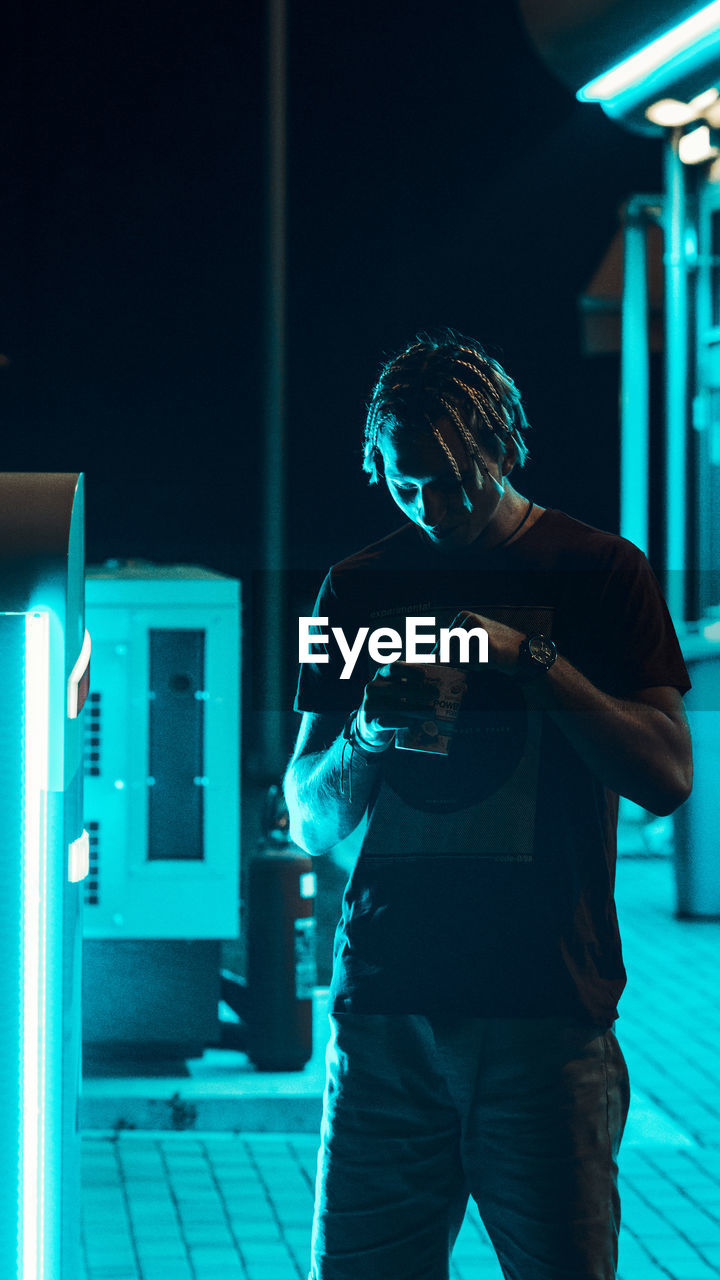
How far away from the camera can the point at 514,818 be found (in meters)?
1.70

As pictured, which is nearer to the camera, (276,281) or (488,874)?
(488,874)

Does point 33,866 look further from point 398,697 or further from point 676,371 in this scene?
point 676,371

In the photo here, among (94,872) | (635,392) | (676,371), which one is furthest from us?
(635,392)

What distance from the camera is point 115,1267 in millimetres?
3238

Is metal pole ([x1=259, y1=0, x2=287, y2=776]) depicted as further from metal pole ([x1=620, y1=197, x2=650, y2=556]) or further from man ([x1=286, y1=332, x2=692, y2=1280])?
metal pole ([x1=620, y1=197, x2=650, y2=556])

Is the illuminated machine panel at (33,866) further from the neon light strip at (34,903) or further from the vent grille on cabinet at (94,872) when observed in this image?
the vent grille on cabinet at (94,872)

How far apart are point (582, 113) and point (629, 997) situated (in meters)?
13.1

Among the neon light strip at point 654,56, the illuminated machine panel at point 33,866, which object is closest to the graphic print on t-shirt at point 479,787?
the illuminated machine panel at point 33,866

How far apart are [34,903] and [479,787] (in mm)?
530

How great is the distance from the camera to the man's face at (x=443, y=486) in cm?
168

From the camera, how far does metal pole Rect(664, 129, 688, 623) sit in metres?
7.55

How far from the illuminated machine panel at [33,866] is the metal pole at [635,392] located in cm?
758

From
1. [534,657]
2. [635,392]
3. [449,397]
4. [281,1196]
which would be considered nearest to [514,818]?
[534,657]

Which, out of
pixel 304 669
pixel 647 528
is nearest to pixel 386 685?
pixel 304 669
